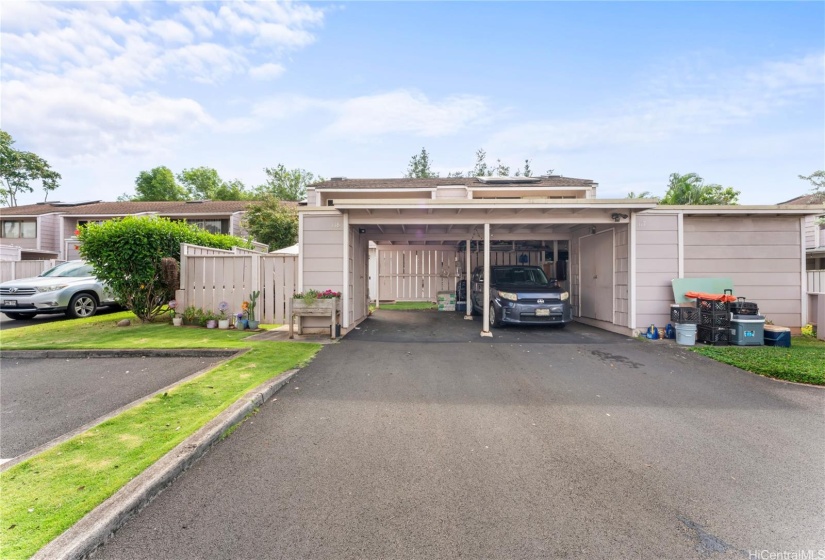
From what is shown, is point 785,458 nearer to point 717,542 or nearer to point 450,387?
point 717,542

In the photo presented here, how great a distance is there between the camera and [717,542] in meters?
1.89

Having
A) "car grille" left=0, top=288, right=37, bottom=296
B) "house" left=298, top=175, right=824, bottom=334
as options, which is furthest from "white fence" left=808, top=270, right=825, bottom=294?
"car grille" left=0, top=288, right=37, bottom=296

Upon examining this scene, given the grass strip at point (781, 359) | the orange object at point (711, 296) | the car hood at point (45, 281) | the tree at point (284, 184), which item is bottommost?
the grass strip at point (781, 359)

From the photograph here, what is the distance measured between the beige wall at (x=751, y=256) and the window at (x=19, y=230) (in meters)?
37.4

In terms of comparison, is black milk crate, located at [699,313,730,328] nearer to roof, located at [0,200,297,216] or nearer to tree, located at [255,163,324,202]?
roof, located at [0,200,297,216]

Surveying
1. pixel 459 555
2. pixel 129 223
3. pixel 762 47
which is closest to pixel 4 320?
pixel 129 223

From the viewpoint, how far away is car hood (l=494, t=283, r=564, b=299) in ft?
29.6

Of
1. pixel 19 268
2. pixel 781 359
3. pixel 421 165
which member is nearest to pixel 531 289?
pixel 781 359

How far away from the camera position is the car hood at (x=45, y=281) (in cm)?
963

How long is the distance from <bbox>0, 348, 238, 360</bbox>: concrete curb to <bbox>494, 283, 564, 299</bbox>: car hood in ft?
22.2

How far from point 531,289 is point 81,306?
1329 cm

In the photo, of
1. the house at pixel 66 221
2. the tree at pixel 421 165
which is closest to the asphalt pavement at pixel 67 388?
the house at pixel 66 221

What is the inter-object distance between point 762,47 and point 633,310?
709 centimetres

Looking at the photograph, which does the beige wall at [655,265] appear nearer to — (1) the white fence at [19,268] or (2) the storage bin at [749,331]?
(2) the storage bin at [749,331]
